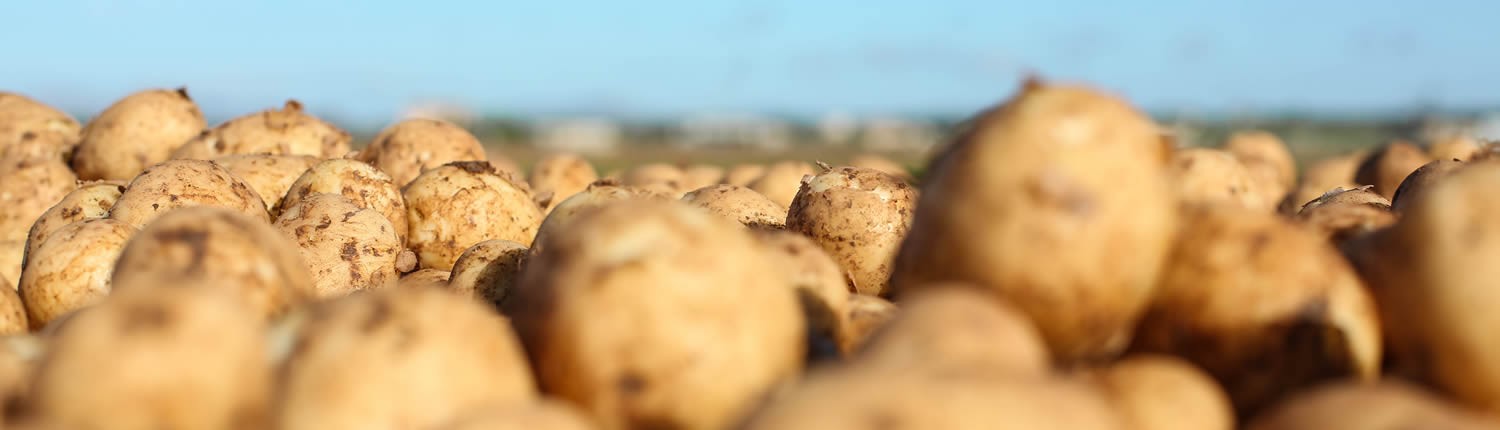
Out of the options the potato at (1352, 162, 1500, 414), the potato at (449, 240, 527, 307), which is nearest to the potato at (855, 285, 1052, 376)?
the potato at (1352, 162, 1500, 414)

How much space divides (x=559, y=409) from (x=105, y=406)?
83 centimetres

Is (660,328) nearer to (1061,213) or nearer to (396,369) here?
(396,369)

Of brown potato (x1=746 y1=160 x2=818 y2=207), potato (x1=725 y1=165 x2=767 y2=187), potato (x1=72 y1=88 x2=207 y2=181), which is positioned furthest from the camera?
potato (x1=725 y1=165 x2=767 y2=187)

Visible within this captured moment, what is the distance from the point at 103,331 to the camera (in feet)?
7.79

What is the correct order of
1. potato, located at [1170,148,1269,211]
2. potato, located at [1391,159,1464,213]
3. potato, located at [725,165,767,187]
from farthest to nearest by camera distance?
potato, located at [725,165,767,187] → potato, located at [1170,148,1269,211] → potato, located at [1391,159,1464,213]

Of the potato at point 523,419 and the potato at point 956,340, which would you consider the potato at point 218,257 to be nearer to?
the potato at point 523,419

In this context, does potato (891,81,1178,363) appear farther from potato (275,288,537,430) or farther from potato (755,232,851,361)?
potato (275,288,537,430)

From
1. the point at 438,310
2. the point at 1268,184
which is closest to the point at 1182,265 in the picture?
the point at 438,310

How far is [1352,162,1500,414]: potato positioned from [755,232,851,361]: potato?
1.27 meters

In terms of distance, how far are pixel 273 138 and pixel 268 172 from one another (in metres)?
0.95

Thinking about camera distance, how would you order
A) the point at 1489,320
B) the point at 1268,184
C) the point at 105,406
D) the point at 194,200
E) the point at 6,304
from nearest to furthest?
the point at 105,406, the point at 1489,320, the point at 6,304, the point at 194,200, the point at 1268,184

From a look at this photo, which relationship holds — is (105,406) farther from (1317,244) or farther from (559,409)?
(1317,244)

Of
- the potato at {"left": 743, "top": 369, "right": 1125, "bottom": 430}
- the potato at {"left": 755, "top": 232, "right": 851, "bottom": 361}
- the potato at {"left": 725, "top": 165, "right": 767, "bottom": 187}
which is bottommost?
the potato at {"left": 725, "top": 165, "right": 767, "bottom": 187}

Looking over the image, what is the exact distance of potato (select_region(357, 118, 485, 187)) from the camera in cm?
668
